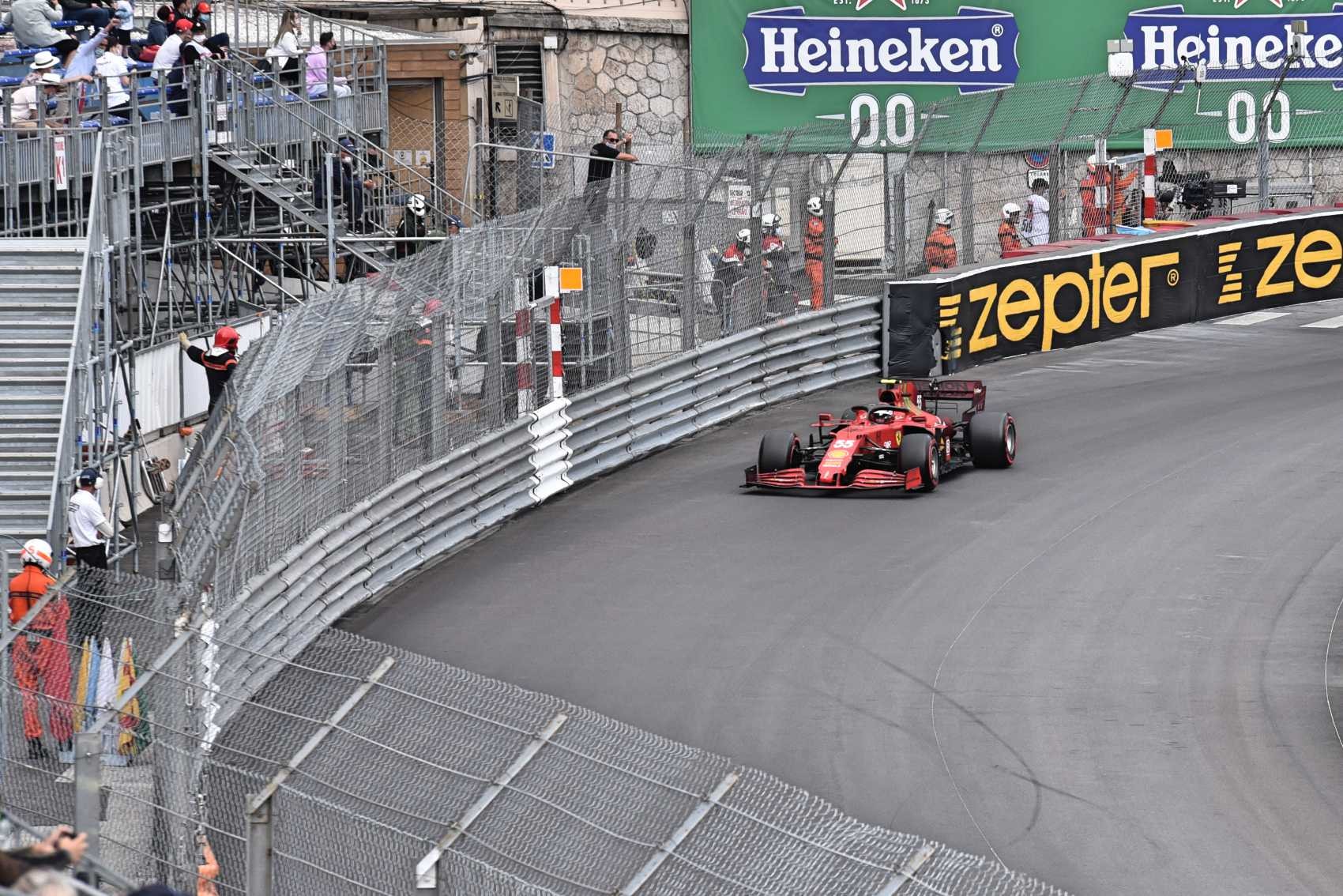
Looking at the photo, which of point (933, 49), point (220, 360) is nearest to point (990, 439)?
point (220, 360)

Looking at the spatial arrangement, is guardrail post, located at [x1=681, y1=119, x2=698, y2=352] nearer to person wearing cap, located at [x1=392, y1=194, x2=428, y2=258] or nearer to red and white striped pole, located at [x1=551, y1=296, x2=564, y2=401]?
red and white striped pole, located at [x1=551, y1=296, x2=564, y2=401]

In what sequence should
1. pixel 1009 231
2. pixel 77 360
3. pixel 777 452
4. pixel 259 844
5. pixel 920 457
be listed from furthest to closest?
pixel 1009 231, pixel 777 452, pixel 920 457, pixel 77 360, pixel 259 844

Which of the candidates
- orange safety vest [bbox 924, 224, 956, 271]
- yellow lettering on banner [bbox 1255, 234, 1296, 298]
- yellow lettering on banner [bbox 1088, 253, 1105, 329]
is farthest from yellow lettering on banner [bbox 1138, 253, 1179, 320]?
orange safety vest [bbox 924, 224, 956, 271]

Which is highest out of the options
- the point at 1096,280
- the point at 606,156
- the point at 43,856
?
the point at 606,156

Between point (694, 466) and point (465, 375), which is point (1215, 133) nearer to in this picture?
point (694, 466)

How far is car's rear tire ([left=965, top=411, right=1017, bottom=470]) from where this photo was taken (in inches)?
716

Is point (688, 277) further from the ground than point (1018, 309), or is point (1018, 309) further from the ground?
point (688, 277)

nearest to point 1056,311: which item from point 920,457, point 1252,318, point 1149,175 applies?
Result: point 1149,175

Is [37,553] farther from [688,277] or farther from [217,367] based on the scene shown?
[688,277]

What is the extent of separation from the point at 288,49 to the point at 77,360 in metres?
8.23

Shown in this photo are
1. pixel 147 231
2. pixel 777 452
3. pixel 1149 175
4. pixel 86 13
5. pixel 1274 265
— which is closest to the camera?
pixel 777 452

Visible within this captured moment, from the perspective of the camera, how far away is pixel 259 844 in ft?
25.8

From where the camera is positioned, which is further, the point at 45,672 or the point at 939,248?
the point at 939,248

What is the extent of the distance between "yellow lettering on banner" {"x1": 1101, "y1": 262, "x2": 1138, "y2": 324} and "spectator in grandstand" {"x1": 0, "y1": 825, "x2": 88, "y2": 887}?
19.2 metres
